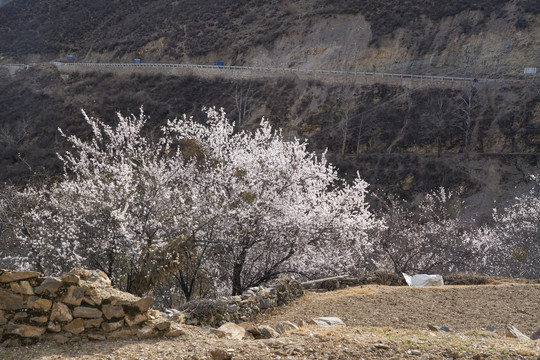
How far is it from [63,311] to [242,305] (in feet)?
10.8

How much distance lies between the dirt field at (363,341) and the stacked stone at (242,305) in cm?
23

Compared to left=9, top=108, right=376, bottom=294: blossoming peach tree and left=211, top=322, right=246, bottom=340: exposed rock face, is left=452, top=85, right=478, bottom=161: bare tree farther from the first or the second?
left=211, top=322, right=246, bottom=340: exposed rock face

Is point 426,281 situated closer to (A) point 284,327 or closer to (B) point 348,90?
(A) point 284,327

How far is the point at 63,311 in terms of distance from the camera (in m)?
5.41

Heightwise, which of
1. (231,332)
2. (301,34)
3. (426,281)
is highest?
(301,34)

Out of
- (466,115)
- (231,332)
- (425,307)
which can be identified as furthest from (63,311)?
(466,115)

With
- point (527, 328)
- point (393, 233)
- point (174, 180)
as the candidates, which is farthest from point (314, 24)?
point (527, 328)

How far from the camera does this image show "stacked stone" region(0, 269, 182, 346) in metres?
5.36

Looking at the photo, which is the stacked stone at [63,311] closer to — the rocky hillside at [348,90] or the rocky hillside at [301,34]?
the rocky hillside at [348,90]

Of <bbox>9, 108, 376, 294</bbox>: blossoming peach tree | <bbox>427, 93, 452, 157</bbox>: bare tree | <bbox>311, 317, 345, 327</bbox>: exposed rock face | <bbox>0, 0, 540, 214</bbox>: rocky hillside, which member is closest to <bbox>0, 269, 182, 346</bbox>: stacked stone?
<bbox>311, 317, 345, 327</bbox>: exposed rock face

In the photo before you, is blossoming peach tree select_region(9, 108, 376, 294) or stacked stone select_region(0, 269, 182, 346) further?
blossoming peach tree select_region(9, 108, 376, 294)

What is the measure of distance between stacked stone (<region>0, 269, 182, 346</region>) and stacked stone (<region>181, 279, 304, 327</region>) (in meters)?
1.46

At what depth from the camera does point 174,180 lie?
12164 millimetres

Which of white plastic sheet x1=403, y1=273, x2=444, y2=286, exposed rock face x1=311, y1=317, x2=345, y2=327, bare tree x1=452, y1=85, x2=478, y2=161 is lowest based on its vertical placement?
white plastic sheet x1=403, y1=273, x2=444, y2=286
